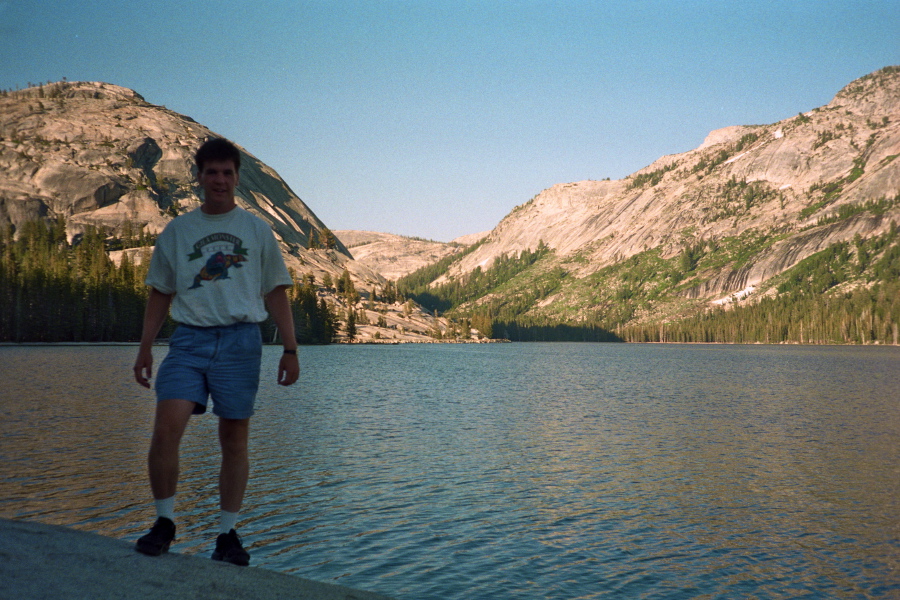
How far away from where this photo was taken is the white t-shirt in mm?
9031

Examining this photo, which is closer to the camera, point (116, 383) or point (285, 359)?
point (285, 359)

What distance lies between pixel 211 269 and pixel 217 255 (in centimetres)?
21

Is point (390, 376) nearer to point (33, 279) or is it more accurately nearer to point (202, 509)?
point (202, 509)

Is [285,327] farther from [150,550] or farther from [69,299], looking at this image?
[69,299]

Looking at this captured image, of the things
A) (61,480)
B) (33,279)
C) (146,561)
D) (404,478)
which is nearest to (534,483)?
(404,478)

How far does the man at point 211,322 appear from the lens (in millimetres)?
8914

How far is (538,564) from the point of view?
16.1 m

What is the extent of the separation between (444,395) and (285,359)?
47.3 m

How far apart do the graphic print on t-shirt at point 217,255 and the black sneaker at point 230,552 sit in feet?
11.7

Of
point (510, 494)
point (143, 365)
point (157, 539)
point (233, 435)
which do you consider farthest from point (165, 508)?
point (510, 494)

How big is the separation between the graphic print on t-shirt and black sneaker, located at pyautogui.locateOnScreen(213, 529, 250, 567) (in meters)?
3.57

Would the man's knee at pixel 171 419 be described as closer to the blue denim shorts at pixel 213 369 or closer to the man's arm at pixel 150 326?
the blue denim shorts at pixel 213 369

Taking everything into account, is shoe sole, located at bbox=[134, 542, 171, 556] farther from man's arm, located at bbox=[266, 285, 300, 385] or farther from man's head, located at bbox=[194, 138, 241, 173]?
man's head, located at bbox=[194, 138, 241, 173]

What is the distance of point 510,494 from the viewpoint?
2259cm
